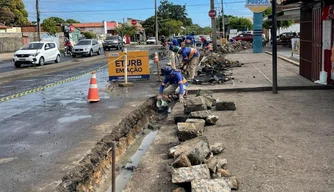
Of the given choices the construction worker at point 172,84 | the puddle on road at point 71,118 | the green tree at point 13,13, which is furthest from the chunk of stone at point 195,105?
the green tree at point 13,13

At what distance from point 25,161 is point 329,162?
443cm

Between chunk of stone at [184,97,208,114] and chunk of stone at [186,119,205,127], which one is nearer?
chunk of stone at [186,119,205,127]

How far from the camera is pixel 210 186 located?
4199 millimetres

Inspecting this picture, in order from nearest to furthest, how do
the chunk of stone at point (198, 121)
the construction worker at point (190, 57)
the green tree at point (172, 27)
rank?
1. the chunk of stone at point (198, 121)
2. the construction worker at point (190, 57)
3. the green tree at point (172, 27)

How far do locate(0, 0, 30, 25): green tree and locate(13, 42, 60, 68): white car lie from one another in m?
48.2

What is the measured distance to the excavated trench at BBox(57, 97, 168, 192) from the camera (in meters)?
5.49

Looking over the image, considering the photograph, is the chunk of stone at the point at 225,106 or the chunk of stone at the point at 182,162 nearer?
the chunk of stone at the point at 182,162

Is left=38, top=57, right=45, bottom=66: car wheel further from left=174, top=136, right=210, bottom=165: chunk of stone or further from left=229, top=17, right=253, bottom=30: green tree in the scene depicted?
left=229, top=17, right=253, bottom=30: green tree

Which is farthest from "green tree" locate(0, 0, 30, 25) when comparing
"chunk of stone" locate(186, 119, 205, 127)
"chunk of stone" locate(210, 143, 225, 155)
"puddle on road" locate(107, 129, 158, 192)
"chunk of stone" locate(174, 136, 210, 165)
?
"chunk of stone" locate(174, 136, 210, 165)

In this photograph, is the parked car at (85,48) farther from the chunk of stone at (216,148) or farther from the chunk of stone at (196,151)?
the chunk of stone at (196,151)

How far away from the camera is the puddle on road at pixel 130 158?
5746 mm

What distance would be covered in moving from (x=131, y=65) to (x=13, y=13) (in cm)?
6641

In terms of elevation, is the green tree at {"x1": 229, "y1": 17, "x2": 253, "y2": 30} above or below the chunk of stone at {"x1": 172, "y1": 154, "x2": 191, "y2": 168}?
above

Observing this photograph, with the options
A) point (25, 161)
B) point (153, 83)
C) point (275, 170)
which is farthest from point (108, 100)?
point (275, 170)
